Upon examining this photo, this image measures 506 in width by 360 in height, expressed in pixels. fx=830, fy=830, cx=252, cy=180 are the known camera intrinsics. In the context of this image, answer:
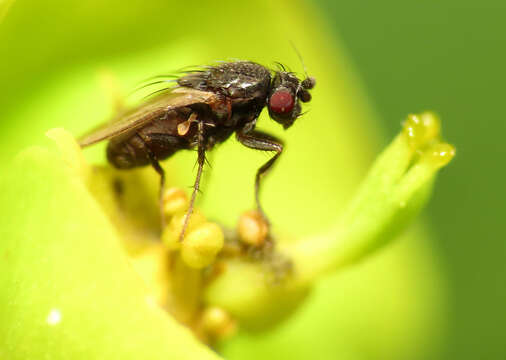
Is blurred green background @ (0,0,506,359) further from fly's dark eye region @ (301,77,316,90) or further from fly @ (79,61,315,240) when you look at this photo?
fly's dark eye region @ (301,77,316,90)

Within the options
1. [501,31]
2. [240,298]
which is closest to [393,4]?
[501,31]

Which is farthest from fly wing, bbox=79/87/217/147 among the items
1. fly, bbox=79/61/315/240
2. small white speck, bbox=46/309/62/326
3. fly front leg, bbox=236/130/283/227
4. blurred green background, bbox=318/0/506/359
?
blurred green background, bbox=318/0/506/359

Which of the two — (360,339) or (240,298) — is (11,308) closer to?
(240,298)

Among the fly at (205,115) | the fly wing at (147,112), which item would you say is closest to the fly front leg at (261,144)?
the fly at (205,115)

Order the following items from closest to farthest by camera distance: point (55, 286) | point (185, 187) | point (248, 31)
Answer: point (55, 286) < point (185, 187) < point (248, 31)

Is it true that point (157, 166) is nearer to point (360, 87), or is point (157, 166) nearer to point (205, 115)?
point (205, 115)

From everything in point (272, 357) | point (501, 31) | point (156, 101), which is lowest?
point (272, 357)

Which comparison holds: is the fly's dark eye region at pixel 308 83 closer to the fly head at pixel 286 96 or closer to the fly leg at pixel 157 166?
the fly head at pixel 286 96

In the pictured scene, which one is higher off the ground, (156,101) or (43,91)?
(156,101)
